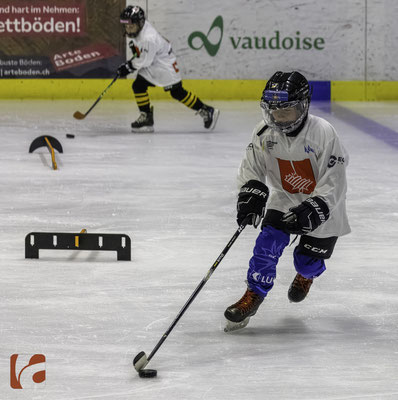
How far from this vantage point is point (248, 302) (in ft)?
10.9

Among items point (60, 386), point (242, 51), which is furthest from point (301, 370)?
point (242, 51)

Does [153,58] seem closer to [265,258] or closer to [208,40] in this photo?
[208,40]

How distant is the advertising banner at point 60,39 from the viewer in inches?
419

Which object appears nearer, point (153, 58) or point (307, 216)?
point (307, 216)

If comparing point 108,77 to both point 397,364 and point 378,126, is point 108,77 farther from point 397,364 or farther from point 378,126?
point 397,364

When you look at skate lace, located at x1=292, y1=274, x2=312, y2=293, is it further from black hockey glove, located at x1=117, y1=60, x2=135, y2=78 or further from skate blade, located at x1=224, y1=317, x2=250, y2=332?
black hockey glove, located at x1=117, y1=60, x2=135, y2=78

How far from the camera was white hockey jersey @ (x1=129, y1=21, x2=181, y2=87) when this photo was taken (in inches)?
330

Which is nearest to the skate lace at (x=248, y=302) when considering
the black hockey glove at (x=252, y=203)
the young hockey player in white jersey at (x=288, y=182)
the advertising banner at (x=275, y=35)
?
the young hockey player in white jersey at (x=288, y=182)

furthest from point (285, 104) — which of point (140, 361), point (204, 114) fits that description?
point (204, 114)

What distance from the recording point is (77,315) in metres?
3.48

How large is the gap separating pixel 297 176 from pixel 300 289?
46 centimetres

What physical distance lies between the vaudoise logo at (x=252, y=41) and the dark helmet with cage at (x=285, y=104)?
762 centimetres

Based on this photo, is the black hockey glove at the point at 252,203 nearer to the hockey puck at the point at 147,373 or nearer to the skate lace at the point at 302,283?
the skate lace at the point at 302,283

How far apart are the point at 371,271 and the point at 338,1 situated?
23.2 feet
